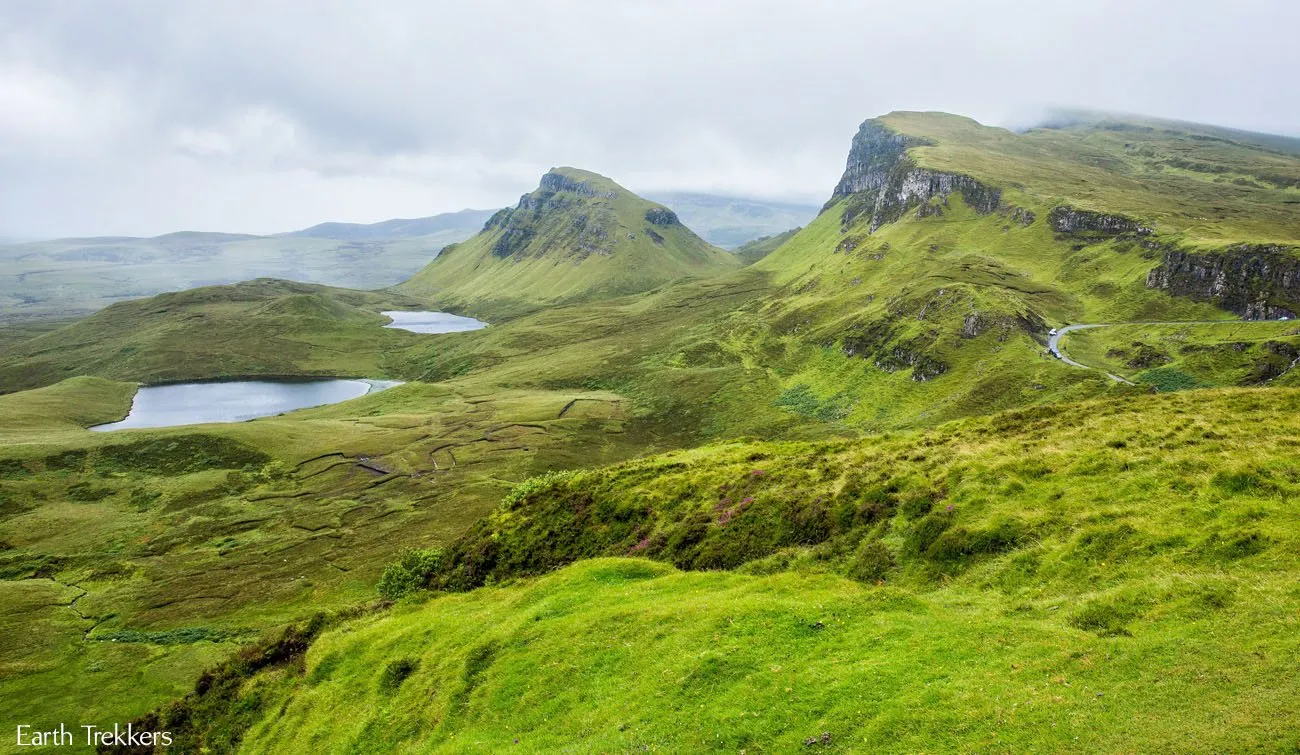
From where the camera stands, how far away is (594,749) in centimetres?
2316

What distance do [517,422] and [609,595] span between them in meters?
147

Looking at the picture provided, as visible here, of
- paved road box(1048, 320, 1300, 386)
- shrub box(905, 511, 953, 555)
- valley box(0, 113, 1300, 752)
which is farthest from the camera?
paved road box(1048, 320, 1300, 386)

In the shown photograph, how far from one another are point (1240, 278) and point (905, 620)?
196m

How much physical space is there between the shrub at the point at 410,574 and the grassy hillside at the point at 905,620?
8012 mm

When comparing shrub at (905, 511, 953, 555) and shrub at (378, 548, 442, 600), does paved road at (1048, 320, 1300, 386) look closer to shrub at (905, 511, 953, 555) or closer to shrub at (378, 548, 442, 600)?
shrub at (905, 511, 953, 555)

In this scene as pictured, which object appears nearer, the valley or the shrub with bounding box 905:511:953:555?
the valley

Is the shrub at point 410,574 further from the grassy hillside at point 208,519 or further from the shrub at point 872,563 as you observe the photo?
the shrub at point 872,563

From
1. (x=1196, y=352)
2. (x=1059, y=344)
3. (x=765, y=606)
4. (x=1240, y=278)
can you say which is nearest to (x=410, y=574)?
(x=765, y=606)

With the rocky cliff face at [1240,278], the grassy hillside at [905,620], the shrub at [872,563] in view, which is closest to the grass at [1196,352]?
the rocky cliff face at [1240,278]

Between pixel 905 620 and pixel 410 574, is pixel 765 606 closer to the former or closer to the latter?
pixel 905 620


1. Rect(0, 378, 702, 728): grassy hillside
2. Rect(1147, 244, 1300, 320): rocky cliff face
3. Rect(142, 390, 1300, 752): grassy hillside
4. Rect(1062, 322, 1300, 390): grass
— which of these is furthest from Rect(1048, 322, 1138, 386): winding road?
Rect(0, 378, 702, 728): grassy hillside

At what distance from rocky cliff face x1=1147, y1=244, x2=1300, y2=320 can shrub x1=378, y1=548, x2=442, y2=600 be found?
194m

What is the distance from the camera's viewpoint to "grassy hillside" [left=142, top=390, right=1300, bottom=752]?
18.7m

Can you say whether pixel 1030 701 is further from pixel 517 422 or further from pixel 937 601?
pixel 517 422
